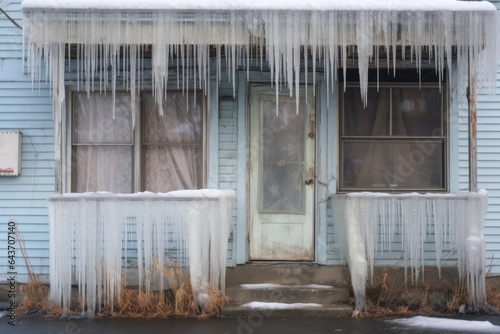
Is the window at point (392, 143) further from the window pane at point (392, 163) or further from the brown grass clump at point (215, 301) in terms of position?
the brown grass clump at point (215, 301)

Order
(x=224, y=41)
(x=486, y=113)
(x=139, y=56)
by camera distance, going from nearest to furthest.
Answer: (x=224, y=41), (x=139, y=56), (x=486, y=113)

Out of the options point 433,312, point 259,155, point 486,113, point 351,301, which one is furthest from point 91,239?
point 486,113

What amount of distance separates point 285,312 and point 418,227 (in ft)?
5.94

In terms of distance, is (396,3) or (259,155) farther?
→ (259,155)

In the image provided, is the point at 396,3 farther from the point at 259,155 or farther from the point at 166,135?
the point at 166,135

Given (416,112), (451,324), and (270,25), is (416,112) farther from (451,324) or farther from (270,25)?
(451,324)

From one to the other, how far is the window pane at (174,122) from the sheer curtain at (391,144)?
200cm

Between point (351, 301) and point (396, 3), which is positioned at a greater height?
point (396, 3)

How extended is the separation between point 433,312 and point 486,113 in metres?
2.66

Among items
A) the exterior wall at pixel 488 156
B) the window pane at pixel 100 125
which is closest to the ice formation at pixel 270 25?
the exterior wall at pixel 488 156

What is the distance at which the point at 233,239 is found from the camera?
848cm

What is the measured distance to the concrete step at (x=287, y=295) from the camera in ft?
25.6

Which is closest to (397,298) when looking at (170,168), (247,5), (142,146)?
(170,168)

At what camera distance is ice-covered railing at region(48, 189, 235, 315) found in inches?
295
